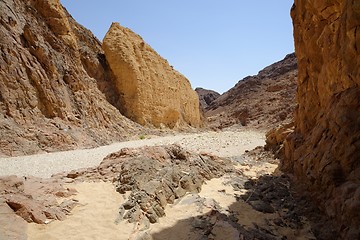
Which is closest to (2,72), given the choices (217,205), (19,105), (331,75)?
(19,105)

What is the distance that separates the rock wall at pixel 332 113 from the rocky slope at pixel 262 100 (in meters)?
29.3

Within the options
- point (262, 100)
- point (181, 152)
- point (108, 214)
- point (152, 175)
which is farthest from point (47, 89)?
point (262, 100)

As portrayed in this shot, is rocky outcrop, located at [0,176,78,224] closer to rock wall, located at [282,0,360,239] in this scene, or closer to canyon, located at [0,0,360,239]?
canyon, located at [0,0,360,239]

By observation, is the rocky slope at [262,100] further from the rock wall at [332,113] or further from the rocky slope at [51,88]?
the rock wall at [332,113]

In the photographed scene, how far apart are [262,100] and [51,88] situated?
37.1 metres

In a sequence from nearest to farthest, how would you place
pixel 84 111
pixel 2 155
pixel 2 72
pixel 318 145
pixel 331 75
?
1. pixel 318 145
2. pixel 331 75
3. pixel 2 155
4. pixel 2 72
5. pixel 84 111

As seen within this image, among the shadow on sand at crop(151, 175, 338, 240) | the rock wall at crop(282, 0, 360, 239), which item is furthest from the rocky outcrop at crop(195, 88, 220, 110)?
the shadow on sand at crop(151, 175, 338, 240)

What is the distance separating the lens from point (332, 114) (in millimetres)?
6988

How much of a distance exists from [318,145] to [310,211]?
65.0 inches

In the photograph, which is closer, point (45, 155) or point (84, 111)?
point (45, 155)

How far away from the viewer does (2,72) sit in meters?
14.6

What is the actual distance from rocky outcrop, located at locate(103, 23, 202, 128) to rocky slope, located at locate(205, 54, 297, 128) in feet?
53.9

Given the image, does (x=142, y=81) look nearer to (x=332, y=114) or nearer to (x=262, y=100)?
(x=332, y=114)

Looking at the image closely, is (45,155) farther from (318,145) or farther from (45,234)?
(318,145)
